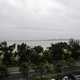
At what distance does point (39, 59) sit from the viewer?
4.49 meters

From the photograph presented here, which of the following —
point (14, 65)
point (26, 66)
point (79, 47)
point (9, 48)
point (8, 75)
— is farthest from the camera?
point (79, 47)

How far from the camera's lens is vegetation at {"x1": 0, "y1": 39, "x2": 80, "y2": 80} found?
3.60 metres

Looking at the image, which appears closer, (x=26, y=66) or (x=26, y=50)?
(x=26, y=66)

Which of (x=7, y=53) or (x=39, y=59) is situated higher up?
(x=7, y=53)

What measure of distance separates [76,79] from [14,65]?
5.37ft

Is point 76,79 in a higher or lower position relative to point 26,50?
lower

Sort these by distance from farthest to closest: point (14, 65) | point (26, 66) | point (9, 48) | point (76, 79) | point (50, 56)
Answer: point (9, 48) → point (50, 56) → point (14, 65) → point (26, 66) → point (76, 79)

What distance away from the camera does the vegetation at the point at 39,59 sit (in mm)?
3604

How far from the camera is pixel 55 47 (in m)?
5.14

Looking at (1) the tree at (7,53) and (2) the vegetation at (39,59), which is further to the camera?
(1) the tree at (7,53)

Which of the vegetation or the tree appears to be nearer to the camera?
the vegetation

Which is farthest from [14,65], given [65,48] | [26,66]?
[65,48]

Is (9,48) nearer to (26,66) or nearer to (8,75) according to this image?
(26,66)

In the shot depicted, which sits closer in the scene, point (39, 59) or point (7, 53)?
point (39, 59)
